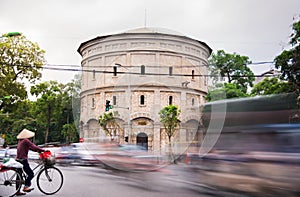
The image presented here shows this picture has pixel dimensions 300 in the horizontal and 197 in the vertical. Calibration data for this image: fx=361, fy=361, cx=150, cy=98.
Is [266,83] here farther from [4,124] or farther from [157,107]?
[4,124]

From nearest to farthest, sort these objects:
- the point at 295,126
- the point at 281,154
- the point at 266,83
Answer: the point at 281,154
the point at 295,126
the point at 266,83

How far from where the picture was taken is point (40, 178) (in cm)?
832

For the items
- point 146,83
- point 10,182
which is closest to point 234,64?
point 146,83

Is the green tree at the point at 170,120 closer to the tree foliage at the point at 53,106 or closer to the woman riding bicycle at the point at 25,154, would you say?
the woman riding bicycle at the point at 25,154

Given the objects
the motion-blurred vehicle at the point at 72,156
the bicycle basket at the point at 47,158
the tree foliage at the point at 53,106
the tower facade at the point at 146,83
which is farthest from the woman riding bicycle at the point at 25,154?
the tree foliage at the point at 53,106

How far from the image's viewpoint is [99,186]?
984cm

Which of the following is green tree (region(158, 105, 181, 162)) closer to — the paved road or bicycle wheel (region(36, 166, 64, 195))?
the paved road

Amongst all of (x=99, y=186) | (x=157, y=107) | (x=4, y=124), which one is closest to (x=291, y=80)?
(x=157, y=107)

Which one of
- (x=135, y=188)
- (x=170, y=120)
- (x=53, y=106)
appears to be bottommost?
(x=135, y=188)

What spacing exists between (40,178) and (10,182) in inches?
27.2

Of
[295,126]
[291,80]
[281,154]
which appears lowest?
[281,154]

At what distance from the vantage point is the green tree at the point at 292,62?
19.9 meters

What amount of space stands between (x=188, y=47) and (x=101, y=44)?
16.6 meters

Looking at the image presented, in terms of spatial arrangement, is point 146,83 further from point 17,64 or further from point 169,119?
point 17,64
